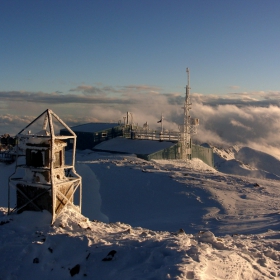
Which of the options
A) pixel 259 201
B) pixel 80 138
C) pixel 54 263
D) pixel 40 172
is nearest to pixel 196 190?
pixel 259 201

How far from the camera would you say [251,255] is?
8719 millimetres

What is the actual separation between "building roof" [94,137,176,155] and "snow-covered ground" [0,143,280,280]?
1314 centimetres

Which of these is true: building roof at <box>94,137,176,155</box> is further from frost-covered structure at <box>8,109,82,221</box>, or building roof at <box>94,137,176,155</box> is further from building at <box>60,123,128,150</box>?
frost-covered structure at <box>8,109,82,221</box>

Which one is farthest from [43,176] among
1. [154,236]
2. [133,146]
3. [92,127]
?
[92,127]

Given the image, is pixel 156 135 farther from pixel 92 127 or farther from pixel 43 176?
pixel 43 176

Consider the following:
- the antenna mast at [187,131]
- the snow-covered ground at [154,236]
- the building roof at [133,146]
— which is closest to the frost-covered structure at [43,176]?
the snow-covered ground at [154,236]

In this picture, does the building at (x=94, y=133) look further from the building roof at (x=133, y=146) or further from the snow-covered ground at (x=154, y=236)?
the snow-covered ground at (x=154, y=236)

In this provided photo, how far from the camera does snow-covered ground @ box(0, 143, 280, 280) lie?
765 centimetres

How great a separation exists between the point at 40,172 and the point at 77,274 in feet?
14.2

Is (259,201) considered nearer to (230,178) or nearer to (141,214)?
(230,178)

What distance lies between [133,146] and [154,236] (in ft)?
85.3

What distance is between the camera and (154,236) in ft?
32.0

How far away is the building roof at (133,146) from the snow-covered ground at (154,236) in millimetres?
13138

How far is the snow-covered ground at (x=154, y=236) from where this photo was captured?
7.65m
